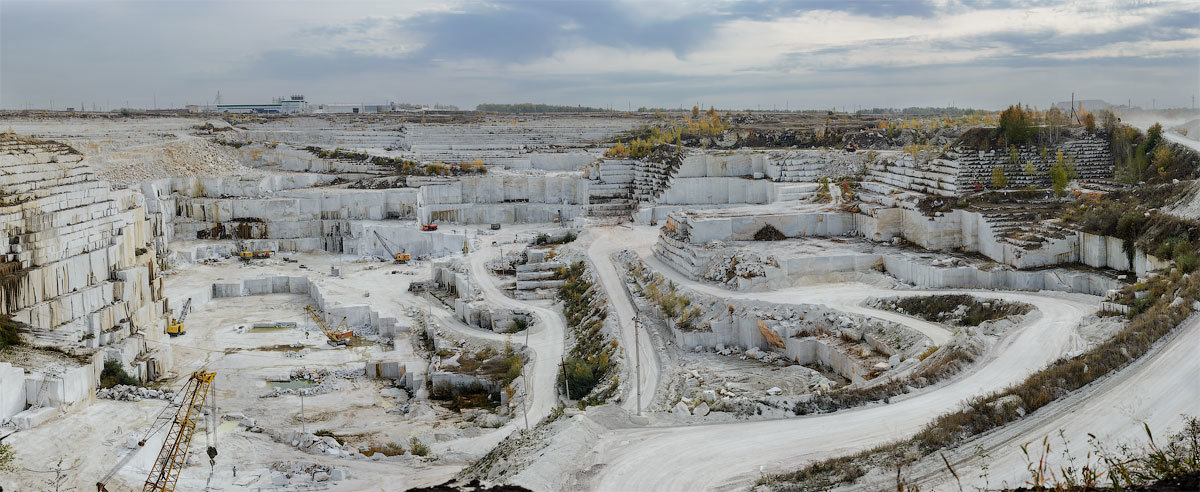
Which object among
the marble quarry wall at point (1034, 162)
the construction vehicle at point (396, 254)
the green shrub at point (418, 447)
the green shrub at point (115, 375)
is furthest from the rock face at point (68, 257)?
the marble quarry wall at point (1034, 162)

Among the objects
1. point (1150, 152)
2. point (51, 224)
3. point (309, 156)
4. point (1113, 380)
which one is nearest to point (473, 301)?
point (51, 224)

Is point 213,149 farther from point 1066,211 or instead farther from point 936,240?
point 1066,211

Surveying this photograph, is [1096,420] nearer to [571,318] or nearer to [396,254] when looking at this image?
[571,318]

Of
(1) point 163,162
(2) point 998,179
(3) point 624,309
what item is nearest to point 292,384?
(3) point 624,309

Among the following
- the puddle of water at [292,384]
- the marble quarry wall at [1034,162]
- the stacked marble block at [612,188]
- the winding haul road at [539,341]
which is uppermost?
the marble quarry wall at [1034,162]

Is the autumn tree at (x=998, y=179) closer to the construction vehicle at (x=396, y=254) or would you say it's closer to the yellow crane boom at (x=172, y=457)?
the construction vehicle at (x=396, y=254)
